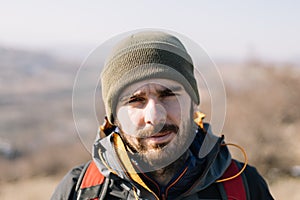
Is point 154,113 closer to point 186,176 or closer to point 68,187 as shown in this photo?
point 186,176

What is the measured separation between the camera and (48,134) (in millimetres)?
23734

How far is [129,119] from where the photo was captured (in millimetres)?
1679

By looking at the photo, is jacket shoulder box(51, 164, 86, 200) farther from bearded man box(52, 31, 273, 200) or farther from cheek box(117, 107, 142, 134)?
cheek box(117, 107, 142, 134)

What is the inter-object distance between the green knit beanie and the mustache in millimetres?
210

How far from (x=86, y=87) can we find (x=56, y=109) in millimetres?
32079

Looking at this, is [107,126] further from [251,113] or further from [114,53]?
[251,113]

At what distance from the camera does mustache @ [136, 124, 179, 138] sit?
1.58 meters

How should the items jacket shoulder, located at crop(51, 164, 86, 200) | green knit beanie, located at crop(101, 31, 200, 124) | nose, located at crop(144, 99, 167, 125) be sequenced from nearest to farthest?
1. nose, located at crop(144, 99, 167, 125)
2. green knit beanie, located at crop(101, 31, 200, 124)
3. jacket shoulder, located at crop(51, 164, 86, 200)

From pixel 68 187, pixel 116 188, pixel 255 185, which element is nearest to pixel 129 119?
pixel 116 188

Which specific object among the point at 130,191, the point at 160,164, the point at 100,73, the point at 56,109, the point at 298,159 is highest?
the point at 100,73

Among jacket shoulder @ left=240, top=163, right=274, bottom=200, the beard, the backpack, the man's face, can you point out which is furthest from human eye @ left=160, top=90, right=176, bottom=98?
jacket shoulder @ left=240, top=163, right=274, bottom=200

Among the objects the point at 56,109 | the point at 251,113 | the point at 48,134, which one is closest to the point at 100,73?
the point at 251,113

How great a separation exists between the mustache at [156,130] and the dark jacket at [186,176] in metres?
0.16

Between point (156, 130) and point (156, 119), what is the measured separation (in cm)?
5
